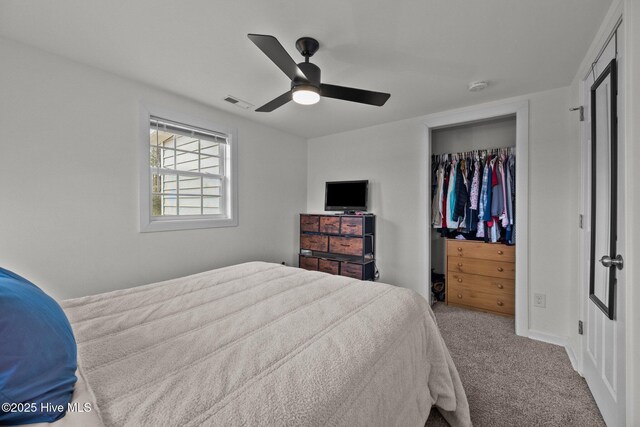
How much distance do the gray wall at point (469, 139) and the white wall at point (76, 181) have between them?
121 inches

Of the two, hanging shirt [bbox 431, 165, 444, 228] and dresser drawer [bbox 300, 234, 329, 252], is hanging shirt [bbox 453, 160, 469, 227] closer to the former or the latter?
hanging shirt [bbox 431, 165, 444, 228]

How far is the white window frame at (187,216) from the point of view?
2.48 m

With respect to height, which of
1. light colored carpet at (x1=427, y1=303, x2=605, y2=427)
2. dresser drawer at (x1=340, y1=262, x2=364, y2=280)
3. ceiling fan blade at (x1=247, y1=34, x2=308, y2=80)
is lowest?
light colored carpet at (x1=427, y1=303, x2=605, y2=427)

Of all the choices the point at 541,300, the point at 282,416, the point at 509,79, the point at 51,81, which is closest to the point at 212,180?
the point at 51,81

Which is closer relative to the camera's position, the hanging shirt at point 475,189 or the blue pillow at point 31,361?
the blue pillow at point 31,361

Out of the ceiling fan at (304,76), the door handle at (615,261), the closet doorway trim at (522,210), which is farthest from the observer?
the closet doorway trim at (522,210)

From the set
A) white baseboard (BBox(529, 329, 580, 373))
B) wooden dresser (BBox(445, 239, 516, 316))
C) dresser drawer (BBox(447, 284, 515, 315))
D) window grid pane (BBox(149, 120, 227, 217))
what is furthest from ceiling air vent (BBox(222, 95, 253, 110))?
white baseboard (BBox(529, 329, 580, 373))

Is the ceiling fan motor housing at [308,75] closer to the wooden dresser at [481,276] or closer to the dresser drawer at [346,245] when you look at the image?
the dresser drawer at [346,245]

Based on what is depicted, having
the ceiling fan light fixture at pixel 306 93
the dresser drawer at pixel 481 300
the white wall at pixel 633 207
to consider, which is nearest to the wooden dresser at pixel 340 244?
the dresser drawer at pixel 481 300

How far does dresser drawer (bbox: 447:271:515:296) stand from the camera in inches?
123

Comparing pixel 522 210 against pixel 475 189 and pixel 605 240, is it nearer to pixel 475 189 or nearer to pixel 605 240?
pixel 475 189

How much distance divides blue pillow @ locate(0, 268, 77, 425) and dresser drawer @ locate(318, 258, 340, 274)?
2942 millimetres

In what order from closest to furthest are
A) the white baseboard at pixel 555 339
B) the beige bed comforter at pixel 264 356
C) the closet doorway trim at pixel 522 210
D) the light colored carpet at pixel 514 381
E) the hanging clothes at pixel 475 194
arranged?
the beige bed comforter at pixel 264 356, the light colored carpet at pixel 514 381, the white baseboard at pixel 555 339, the closet doorway trim at pixel 522 210, the hanging clothes at pixel 475 194

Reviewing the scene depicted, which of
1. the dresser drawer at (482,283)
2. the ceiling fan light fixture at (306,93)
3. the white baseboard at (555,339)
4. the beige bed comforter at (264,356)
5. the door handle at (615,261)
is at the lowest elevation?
the white baseboard at (555,339)
